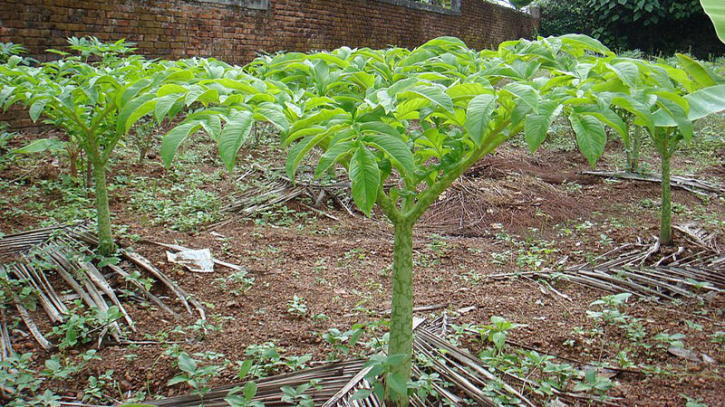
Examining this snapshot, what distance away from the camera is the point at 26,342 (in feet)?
7.61

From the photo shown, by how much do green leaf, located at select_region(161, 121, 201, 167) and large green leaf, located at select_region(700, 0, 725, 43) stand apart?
1.99 m

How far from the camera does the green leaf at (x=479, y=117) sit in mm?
1308

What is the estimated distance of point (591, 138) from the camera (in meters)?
1.35

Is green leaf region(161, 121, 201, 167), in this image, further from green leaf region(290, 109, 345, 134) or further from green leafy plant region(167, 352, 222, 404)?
green leafy plant region(167, 352, 222, 404)

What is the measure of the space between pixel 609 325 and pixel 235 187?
125 inches

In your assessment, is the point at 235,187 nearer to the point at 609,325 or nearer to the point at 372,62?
the point at 372,62

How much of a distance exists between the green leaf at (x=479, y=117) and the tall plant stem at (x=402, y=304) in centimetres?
56

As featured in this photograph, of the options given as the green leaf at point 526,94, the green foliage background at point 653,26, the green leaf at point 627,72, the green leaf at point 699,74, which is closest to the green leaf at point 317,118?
the green leaf at point 526,94

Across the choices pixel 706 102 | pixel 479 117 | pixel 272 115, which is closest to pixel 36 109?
pixel 272 115

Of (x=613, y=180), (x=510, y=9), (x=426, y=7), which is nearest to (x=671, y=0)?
(x=510, y=9)

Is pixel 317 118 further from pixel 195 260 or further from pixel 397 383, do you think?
pixel 195 260

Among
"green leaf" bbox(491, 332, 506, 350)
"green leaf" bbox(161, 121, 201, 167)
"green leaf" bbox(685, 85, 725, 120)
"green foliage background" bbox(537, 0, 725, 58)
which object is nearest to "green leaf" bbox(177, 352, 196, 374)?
"green leaf" bbox(161, 121, 201, 167)

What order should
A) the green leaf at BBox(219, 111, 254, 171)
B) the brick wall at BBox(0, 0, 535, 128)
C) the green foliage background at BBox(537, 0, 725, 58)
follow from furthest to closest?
the green foliage background at BBox(537, 0, 725, 58) → the brick wall at BBox(0, 0, 535, 128) → the green leaf at BBox(219, 111, 254, 171)

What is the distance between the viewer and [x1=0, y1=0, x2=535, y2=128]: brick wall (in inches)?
217
